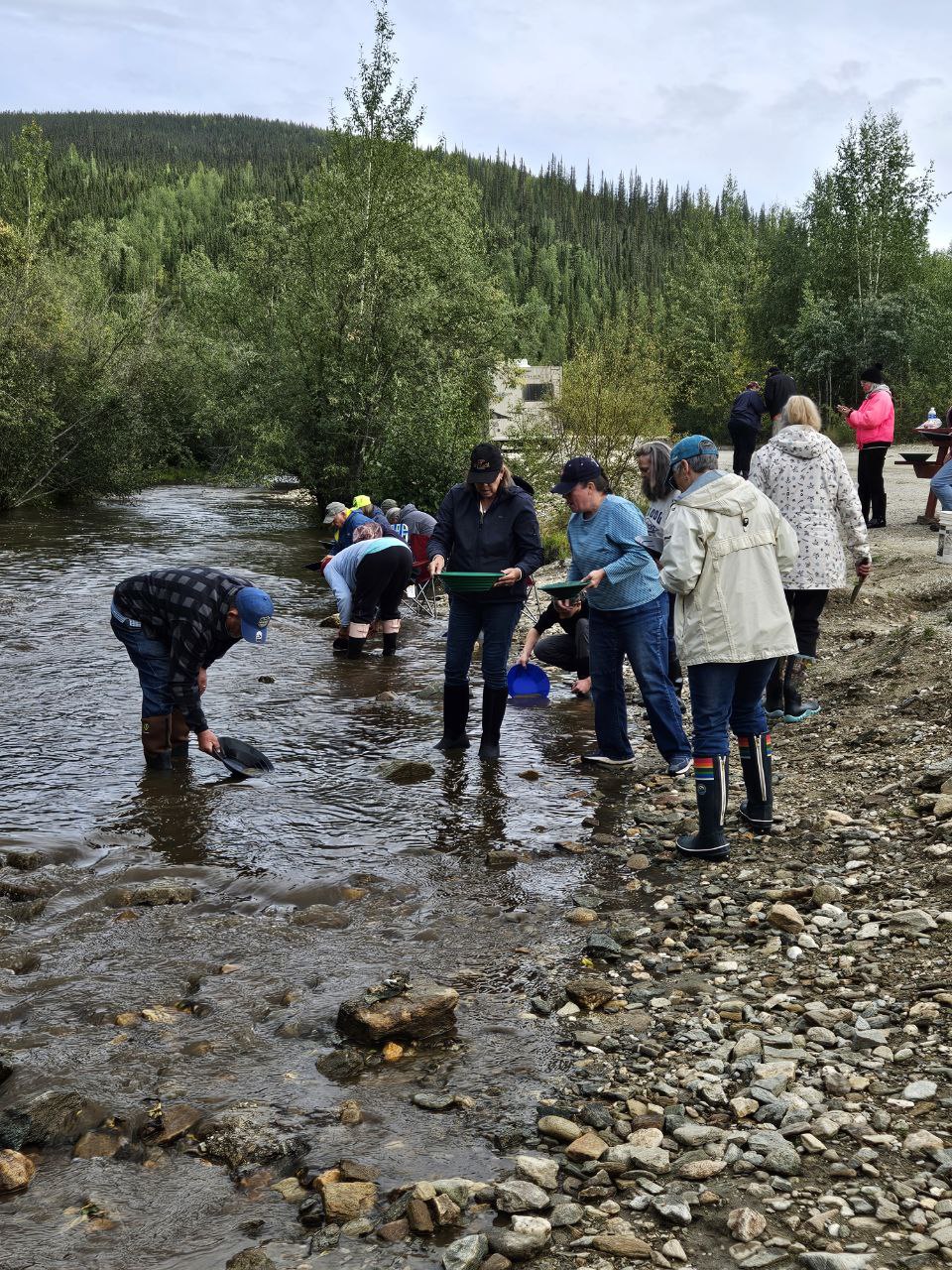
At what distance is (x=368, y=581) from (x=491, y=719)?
3942 millimetres

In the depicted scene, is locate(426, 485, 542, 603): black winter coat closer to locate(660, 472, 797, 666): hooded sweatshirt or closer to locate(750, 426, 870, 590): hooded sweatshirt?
locate(750, 426, 870, 590): hooded sweatshirt

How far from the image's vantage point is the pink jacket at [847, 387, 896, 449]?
14.4 m

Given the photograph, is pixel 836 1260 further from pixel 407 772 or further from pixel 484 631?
pixel 407 772

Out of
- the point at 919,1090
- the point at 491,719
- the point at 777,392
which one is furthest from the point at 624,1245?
the point at 777,392

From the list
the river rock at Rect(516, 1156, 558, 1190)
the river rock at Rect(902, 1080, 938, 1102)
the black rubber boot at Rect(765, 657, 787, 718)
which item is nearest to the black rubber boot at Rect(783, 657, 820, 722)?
the black rubber boot at Rect(765, 657, 787, 718)

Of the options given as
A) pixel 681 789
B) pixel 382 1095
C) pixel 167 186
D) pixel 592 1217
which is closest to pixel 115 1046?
Result: pixel 382 1095

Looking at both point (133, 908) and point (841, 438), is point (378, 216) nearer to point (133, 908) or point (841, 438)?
point (841, 438)

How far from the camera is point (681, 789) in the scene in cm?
796

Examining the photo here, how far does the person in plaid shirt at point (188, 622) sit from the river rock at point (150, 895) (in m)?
1.44

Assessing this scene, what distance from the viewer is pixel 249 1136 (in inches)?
156

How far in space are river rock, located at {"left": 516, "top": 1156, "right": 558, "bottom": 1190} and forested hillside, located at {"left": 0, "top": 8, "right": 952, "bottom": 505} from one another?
19615 mm

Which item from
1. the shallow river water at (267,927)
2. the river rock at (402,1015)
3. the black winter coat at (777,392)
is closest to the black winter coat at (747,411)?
the black winter coat at (777,392)

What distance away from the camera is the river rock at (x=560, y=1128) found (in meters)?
3.88

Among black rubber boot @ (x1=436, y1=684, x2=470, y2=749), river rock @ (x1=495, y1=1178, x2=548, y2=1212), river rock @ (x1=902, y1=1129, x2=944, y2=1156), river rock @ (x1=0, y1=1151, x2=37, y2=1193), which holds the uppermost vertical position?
black rubber boot @ (x1=436, y1=684, x2=470, y2=749)
